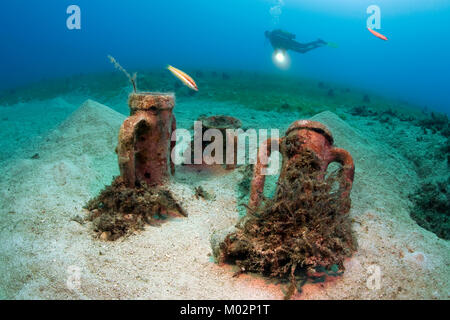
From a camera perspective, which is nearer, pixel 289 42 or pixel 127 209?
pixel 127 209

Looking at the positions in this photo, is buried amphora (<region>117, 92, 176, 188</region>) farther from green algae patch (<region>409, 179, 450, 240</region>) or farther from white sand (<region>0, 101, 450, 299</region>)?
green algae patch (<region>409, 179, 450, 240</region>)

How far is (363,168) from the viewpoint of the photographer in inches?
208

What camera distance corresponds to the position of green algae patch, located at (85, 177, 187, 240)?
3322mm

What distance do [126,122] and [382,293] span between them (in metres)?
3.63

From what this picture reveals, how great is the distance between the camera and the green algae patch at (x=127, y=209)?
10.9 ft

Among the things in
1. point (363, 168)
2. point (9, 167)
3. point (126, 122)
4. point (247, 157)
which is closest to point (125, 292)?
point (126, 122)

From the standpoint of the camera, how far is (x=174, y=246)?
325cm

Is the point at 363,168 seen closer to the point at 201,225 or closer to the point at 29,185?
the point at 201,225

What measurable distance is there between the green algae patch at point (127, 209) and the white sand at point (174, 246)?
→ 15 centimetres

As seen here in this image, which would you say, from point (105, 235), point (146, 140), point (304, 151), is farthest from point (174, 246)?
point (304, 151)

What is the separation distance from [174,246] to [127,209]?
915 millimetres

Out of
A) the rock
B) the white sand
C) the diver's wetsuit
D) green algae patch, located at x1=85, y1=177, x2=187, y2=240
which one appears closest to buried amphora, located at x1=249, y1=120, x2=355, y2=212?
the white sand

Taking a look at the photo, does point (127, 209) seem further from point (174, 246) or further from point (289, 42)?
point (289, 42)

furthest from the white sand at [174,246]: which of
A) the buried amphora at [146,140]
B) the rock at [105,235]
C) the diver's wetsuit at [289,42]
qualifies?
the diver's wetsuit at [289,42]
